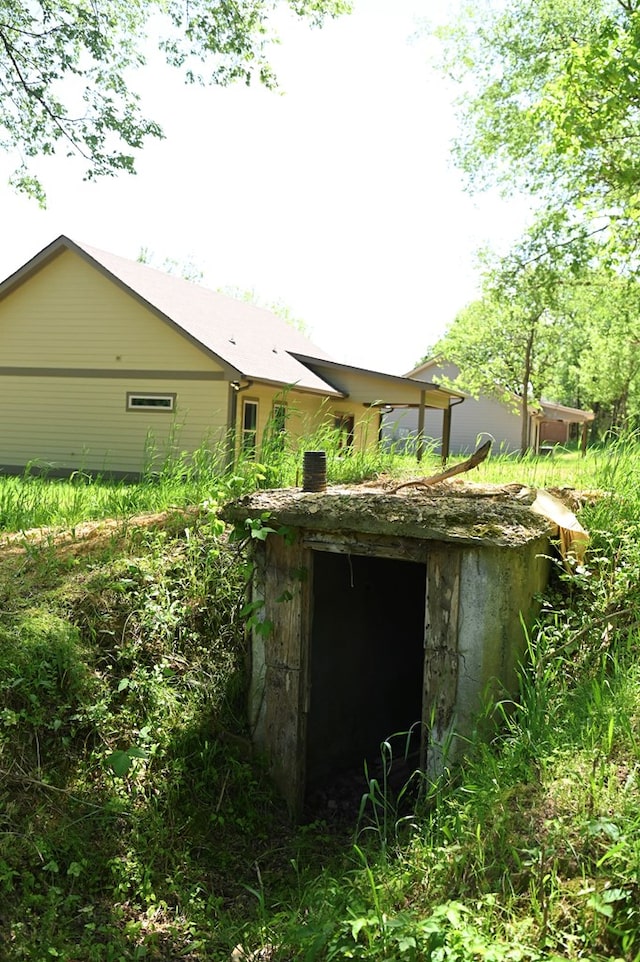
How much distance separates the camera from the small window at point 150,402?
17953mm

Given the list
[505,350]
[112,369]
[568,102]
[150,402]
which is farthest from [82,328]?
[505,350]

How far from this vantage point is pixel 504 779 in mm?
4156

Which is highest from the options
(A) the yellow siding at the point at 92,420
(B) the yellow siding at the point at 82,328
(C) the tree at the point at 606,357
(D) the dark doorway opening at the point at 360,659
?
(C) the tree at the point at 606,357

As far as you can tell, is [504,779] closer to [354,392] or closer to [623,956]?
[623,956]

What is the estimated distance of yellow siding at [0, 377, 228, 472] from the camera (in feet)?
58.2

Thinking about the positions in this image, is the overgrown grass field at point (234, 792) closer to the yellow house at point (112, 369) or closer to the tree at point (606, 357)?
the yellow house at point (112, 369)

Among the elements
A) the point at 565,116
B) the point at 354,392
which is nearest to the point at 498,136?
the point at 354,392

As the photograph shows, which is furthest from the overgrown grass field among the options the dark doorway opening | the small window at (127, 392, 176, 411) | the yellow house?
the small window at (127, 392, 176, 411)

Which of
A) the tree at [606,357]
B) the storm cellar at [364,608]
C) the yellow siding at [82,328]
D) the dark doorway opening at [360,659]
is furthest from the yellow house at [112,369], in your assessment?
the tree at [606,357]

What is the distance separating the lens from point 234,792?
560 cm

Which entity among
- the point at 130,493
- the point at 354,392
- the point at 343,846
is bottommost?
the point at 343,846

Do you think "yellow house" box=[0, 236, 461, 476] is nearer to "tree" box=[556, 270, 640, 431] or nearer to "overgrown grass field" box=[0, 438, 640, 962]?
"overgrown grass field" box=[0, 438, 640, 962]

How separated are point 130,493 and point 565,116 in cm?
749

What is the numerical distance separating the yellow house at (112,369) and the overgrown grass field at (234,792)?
1040 cm
